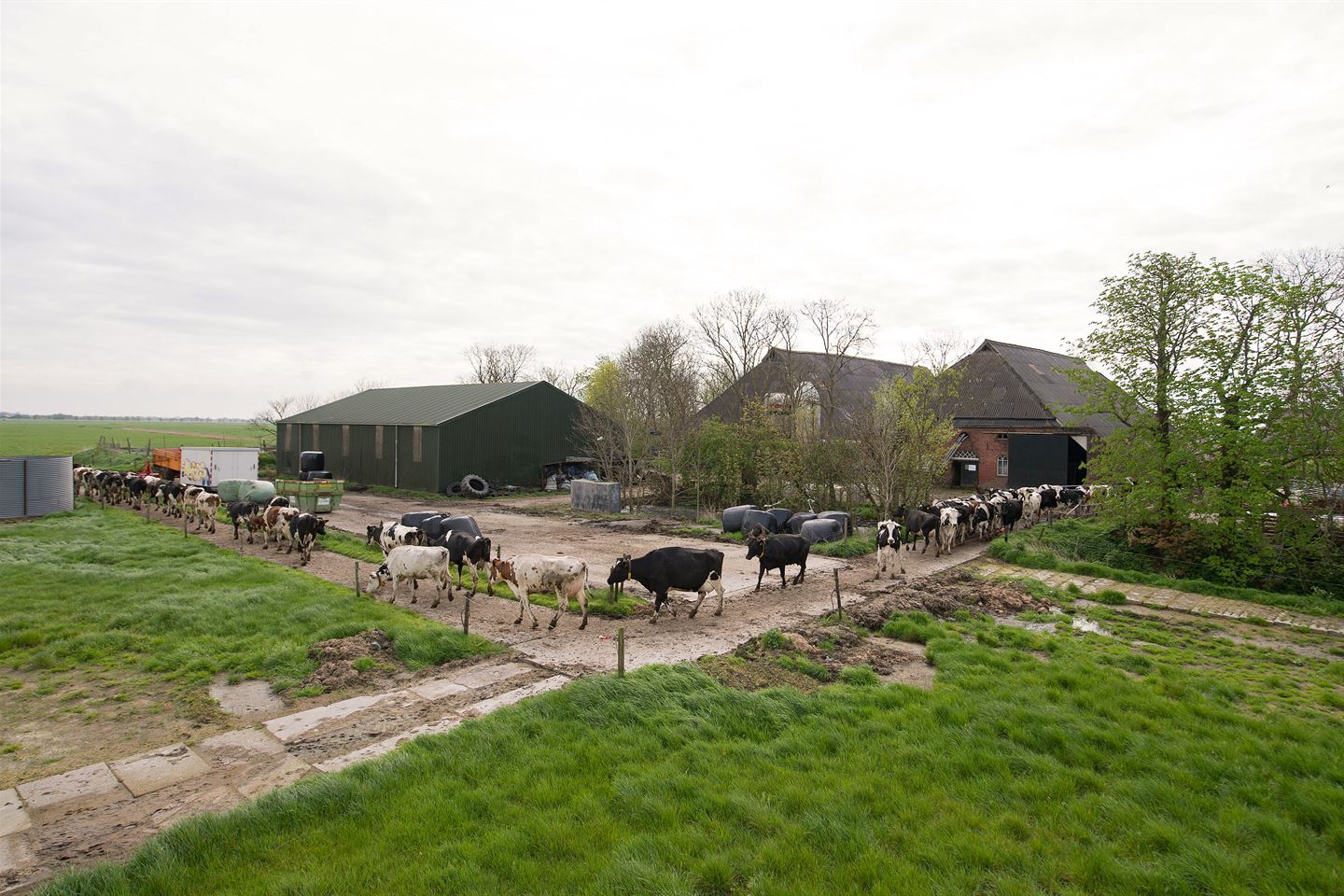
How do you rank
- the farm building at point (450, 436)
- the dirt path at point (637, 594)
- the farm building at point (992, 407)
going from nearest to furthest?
the dirt path at point (637, 594) < the farm building at point (992, 407) < the farm building at point (450, 436)

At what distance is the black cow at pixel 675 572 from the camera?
38.3 ft

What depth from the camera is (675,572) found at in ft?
38.3

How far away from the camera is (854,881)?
4.46 meters

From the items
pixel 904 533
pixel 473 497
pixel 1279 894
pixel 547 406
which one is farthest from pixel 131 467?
pixel 1279 894

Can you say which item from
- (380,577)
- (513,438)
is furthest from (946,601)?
(513,438)

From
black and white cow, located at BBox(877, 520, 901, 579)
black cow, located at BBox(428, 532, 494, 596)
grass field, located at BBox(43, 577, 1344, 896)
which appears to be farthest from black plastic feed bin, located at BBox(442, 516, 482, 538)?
black and white cow, located at BBox(877, 520, 901, 579)

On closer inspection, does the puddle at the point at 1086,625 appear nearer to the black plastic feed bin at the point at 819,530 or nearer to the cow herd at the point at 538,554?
the cow herd at the point at 538,554

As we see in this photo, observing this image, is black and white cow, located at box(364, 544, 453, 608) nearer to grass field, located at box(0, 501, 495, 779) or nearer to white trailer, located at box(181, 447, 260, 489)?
grass field, located at box(0, 501, 495, 779)

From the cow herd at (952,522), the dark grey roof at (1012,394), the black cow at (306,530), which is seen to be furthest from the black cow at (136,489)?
the dark grey roof at (1012,394)

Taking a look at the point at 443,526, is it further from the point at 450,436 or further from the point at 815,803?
the point at 450,436

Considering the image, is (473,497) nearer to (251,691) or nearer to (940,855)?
(251,691)

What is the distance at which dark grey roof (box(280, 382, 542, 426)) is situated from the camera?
36.0 m

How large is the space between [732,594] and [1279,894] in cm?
982

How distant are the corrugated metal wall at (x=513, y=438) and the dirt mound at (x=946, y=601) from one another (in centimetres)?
2625
